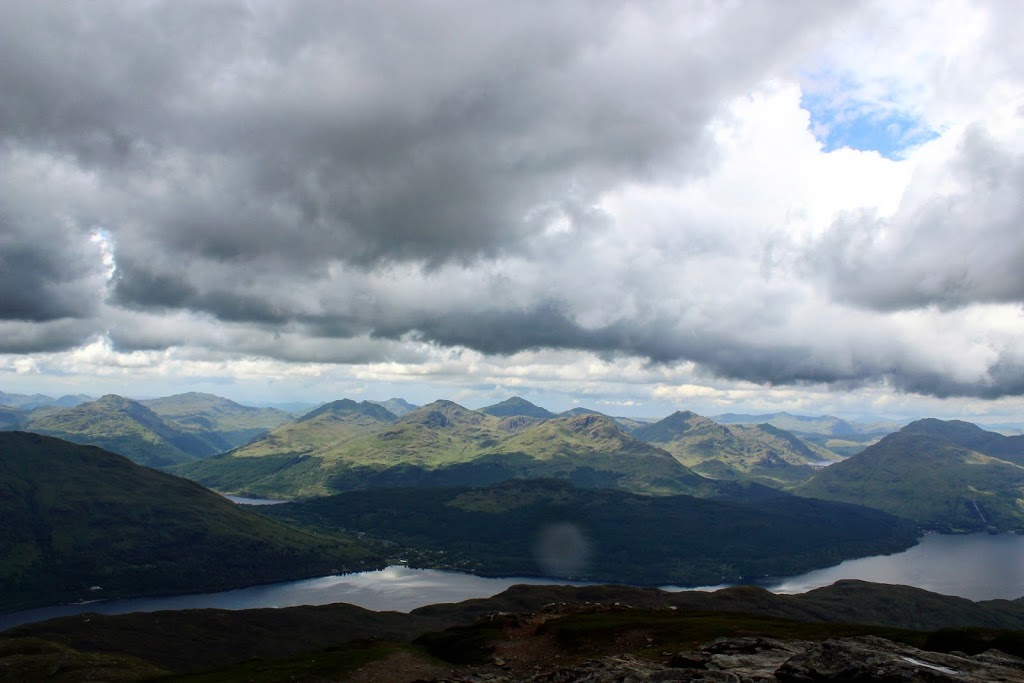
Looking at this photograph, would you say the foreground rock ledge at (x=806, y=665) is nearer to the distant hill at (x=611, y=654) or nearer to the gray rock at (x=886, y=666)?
the gray rock at (x=886, y=666)

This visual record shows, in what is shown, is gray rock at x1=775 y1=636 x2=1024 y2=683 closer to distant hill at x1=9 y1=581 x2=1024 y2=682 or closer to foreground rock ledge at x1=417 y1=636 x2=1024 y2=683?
foreground rock ledge at x1=417 y1=636 x2=1024 y2=683

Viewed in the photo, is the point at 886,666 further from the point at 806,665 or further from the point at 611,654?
the point at 611,654

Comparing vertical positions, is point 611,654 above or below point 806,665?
below

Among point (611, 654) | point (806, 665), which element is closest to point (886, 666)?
point (806, 665)

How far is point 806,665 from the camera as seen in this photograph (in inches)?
1816

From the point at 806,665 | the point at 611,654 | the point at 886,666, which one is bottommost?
the point at 611,654

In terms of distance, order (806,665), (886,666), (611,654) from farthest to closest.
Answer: (611,654)
(806,665)
(886,666)

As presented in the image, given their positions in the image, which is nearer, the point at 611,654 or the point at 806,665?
the point at 806,665

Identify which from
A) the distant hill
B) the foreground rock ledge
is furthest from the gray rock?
the distant hill

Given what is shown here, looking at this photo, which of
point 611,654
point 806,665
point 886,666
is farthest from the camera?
point 611,654

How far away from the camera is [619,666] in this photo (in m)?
60.1

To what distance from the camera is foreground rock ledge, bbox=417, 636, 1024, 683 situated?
42812 millimetres

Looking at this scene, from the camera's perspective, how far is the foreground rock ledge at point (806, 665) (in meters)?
42.8

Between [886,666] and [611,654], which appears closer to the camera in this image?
[886,666]
